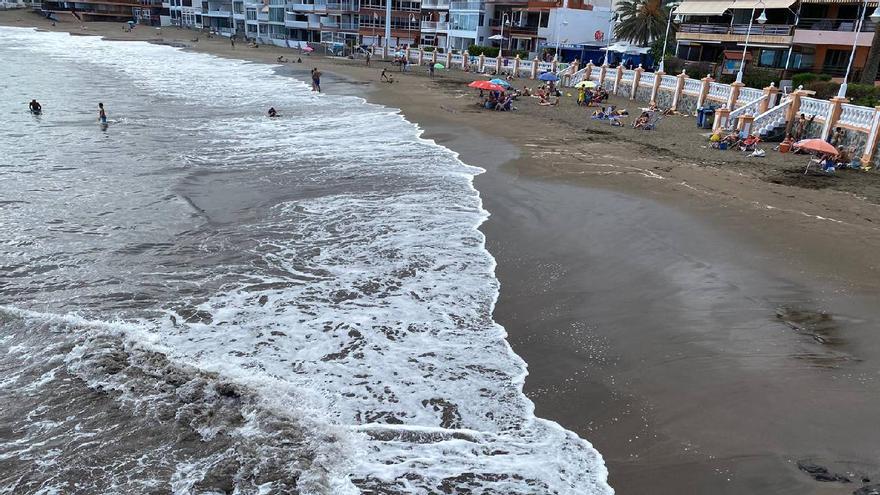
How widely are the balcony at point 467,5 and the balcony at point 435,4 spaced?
16.0 feet

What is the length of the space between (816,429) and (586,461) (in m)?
2.97

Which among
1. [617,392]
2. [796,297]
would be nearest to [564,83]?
[796,297]

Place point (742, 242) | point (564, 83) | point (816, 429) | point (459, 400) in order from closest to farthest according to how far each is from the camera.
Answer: point (816, 429), point (459, 400), point (742, 242), point (564, 83)

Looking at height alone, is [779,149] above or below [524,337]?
above

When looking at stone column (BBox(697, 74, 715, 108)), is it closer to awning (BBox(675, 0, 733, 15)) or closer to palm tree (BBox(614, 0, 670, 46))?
awning (BBox(675, 0, 733, 15))

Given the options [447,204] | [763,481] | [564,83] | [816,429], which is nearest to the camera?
[763,481]

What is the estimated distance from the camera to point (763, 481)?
6191 mm

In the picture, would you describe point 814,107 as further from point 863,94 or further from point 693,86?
point 693,86

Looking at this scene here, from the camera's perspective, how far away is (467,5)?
72688 millimetres

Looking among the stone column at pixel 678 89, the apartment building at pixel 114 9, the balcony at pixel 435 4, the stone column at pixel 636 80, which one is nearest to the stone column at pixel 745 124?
the stone column at pixel 678 89

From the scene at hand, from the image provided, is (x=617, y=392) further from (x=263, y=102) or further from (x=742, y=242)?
(x=263, y=102)

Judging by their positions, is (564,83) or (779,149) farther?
(564,83)

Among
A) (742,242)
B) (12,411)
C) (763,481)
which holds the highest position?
(742,242)

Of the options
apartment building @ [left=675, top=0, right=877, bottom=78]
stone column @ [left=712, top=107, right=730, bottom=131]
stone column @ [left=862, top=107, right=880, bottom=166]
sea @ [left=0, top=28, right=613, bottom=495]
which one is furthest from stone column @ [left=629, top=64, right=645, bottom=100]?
sea @ [left=0, top=28, right=613, bottom=495]
